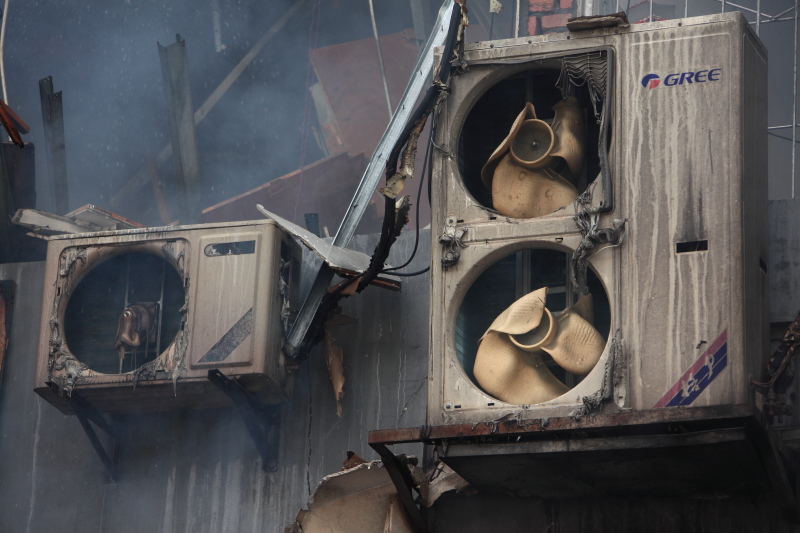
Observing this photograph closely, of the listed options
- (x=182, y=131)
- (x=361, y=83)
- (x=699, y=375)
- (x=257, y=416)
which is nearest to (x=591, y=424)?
(x=699, y=375)

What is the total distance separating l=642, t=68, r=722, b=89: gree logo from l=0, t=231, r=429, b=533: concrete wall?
2728mm

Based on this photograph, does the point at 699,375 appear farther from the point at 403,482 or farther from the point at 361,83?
the point at 361,83

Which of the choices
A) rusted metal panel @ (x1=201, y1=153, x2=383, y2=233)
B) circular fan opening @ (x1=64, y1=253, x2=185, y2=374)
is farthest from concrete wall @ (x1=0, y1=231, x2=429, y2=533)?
rusted metal panel @ (x1=201, y1=153, x2=383, y2=233)

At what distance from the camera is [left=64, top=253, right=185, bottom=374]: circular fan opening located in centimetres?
876

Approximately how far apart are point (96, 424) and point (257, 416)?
4.89 feet

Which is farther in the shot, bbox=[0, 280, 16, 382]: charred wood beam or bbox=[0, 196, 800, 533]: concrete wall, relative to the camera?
bbox=[0, 280, 16, 382]: charred wood beam

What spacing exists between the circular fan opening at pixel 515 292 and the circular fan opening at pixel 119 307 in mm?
2616

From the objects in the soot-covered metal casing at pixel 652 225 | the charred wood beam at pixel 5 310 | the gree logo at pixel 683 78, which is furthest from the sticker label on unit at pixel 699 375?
the charred wood beam at pixel 5 310

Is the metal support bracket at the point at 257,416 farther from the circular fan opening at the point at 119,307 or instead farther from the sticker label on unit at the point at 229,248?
the sticker label on unit at the point at 229,248

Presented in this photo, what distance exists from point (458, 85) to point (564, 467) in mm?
2757

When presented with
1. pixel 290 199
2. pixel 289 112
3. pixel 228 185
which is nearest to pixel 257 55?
pixel 289 112

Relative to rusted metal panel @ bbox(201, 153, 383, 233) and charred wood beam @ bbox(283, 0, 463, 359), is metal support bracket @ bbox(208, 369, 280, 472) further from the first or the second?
rusted metal panel @ bbox(201, 153, 383, 233)

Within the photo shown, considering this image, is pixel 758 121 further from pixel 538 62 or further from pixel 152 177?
pixel 152 177

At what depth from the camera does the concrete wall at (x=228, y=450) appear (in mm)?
8617
